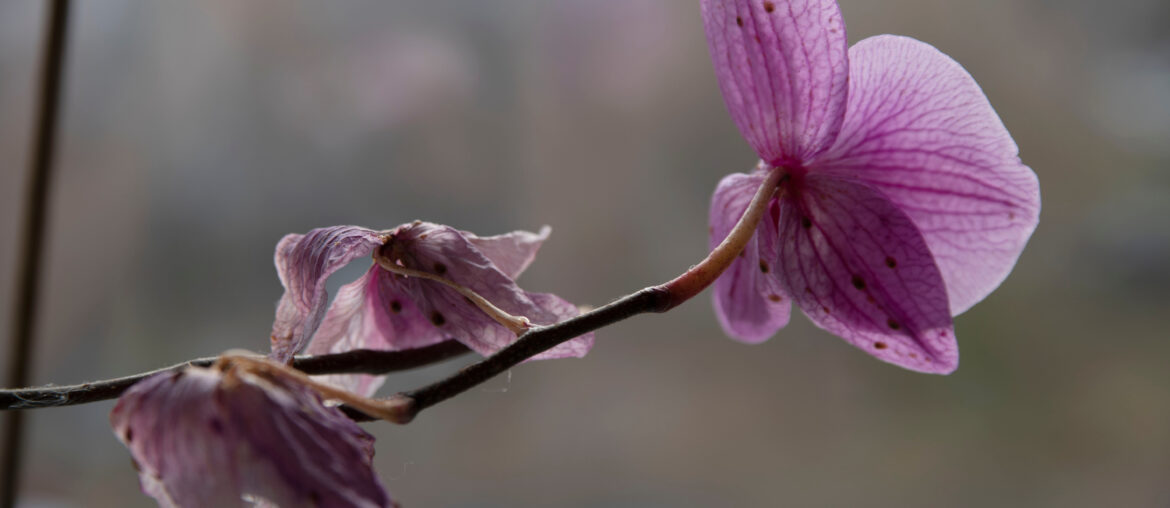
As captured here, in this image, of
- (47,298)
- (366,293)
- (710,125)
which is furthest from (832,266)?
(47,298)

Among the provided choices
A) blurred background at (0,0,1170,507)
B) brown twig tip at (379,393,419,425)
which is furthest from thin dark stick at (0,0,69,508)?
brown twig tip at (379,393,419,425)

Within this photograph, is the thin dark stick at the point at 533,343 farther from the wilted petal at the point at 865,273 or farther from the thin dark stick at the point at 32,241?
the thin dark stick at the point at 32,241

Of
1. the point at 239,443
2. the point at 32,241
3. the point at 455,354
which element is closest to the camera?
the point at 239,443

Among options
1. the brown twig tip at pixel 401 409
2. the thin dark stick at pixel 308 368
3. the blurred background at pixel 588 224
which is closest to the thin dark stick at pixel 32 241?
the blurred background at pixel 588 224

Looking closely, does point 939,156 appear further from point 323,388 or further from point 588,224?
point 588,224

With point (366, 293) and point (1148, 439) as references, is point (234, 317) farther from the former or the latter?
point (1148, 439)

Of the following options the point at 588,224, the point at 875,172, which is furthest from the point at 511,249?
the point at 588,224
